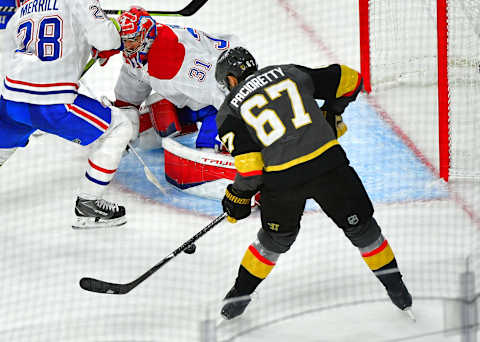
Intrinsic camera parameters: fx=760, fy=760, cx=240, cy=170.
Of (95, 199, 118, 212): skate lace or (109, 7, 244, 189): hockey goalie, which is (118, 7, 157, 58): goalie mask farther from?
(95, 199, 118, 212): skate lace

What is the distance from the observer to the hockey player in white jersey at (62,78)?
116 inches

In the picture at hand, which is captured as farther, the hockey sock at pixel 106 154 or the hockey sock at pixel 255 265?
the hockey sock at pixel 106 154

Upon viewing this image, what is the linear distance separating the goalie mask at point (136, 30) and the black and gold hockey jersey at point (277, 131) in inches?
48.2

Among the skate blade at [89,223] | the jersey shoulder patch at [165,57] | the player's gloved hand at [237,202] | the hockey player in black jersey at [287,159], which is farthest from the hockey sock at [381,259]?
the jersey shoulder patch at [165,57]

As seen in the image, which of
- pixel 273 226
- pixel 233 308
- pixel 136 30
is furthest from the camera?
pixel 136 30

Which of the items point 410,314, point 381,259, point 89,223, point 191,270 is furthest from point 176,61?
point 410,314

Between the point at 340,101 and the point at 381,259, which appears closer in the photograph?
the point at 381,259

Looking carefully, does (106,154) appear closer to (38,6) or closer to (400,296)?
(38,6)

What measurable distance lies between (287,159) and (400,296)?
0.56 metres

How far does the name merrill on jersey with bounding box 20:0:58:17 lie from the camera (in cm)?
296

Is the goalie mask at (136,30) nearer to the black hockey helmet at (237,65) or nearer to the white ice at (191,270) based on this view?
the white ice at (191,270)

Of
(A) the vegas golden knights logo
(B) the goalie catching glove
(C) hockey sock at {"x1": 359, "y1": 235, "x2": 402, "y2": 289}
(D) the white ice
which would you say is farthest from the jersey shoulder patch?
(C) hockey sock at {"x1": 359, "y1": 235, "x2": 402, "y2": 289}

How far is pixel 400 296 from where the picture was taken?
7.66 feet

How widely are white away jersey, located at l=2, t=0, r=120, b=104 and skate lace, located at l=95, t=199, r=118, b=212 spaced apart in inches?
17.9
